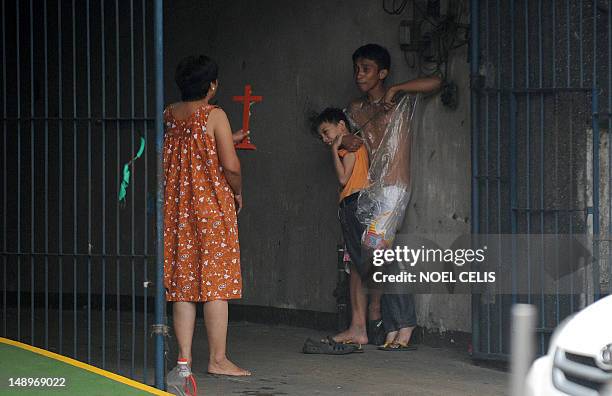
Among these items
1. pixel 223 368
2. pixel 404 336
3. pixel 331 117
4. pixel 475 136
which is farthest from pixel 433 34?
pixel 223 368

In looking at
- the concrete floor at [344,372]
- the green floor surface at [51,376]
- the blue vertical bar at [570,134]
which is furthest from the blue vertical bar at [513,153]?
the green floor surface at [51,376]

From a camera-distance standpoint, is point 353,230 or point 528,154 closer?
point 528,154

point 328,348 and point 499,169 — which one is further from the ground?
point 499,169

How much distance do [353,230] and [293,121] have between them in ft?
4.66

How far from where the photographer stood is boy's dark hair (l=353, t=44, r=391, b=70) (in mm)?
9523

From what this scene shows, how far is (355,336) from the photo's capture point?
31.2ft

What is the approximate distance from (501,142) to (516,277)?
895 mm

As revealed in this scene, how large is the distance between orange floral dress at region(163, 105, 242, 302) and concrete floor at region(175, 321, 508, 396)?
0.59m

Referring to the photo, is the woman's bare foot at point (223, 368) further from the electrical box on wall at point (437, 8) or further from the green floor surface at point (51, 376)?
the electrical box on wall at point (437, 8)

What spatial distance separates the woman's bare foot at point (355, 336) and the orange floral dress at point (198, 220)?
1827mm

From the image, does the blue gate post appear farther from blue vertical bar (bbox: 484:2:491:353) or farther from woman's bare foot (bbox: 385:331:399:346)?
woman's bare foot (bbox: 385:331:399:346)

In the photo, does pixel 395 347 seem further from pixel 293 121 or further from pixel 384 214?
pixel 293 121

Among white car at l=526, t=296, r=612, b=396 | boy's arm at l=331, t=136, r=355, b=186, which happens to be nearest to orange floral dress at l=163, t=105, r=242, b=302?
boy's arm at l=331, t=136, r=355, b=186

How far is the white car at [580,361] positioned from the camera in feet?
15.4
